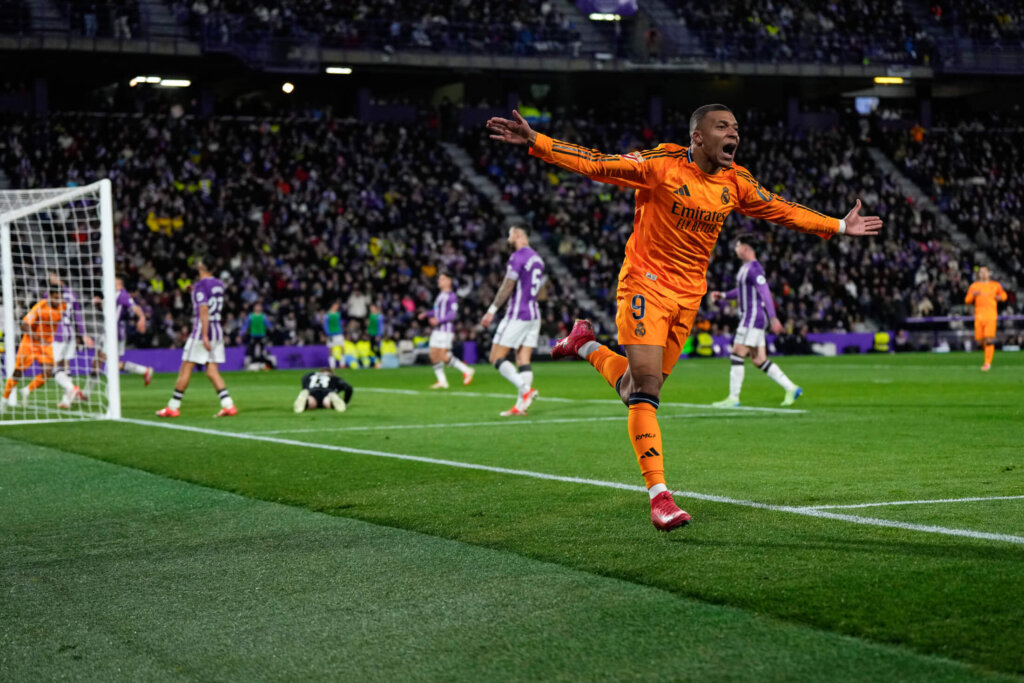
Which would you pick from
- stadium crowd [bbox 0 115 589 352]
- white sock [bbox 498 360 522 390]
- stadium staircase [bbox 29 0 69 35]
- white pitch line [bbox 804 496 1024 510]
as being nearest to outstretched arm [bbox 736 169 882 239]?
white pitch line [bbox 804 496 1024 510]

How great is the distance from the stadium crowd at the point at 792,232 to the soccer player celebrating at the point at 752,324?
21.4 meters

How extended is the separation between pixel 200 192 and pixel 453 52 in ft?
32.2

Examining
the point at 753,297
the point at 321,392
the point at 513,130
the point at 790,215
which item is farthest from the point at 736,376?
the point at 513,130

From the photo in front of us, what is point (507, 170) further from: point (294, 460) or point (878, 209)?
point (294, 460)

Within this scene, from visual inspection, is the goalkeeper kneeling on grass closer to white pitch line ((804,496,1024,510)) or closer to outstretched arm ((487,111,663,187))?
white pitch line ((804,496,1024,510))

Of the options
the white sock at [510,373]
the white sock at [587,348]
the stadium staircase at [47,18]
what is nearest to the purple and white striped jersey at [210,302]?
the white sock at [510,373]

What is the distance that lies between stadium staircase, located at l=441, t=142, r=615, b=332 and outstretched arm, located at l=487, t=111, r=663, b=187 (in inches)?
1177

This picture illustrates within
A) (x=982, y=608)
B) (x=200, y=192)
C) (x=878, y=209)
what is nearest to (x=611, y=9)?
(x=878, y=209)

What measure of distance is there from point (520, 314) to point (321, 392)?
9.56 feet

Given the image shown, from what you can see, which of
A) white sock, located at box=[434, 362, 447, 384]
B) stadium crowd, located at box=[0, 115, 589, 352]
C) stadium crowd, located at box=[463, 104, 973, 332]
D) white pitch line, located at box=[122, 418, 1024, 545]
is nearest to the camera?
white pitch line, located at box=[122, 418, 1024, 545]

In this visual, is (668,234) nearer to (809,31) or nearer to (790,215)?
(790,215)

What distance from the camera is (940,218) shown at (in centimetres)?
4538

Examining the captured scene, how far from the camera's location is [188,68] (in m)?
40.2

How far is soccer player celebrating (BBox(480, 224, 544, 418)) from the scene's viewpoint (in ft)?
50.8
